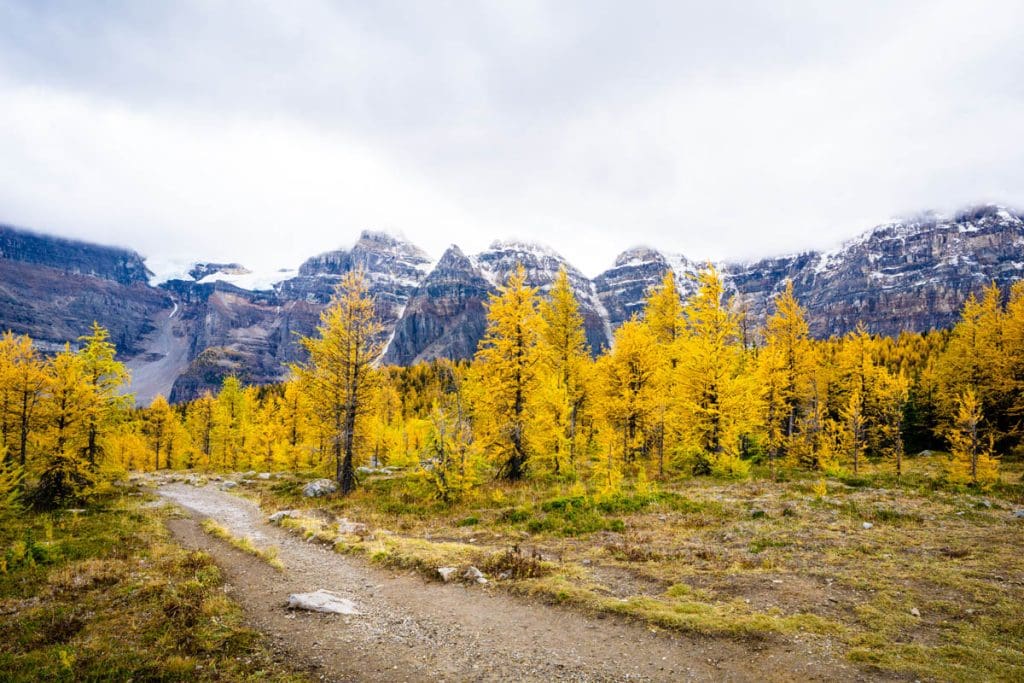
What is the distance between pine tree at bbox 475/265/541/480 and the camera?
81.1 ft

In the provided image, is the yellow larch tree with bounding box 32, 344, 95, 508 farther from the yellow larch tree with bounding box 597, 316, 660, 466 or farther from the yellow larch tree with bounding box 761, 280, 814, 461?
the yellow larch tree with bounding box 761, 280, 814, 461

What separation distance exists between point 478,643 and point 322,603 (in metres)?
4.03

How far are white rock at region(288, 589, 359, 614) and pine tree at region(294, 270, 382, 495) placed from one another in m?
17.0

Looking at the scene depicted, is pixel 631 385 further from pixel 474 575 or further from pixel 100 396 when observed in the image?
pixel 100 396

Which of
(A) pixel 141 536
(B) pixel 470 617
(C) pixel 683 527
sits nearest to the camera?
(B) pixel 470 617

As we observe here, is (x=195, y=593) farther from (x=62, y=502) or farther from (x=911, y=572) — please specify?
(x=62, y=502)

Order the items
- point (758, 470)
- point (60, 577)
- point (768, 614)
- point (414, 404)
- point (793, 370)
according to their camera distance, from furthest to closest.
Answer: point (414, 404)
point (793, 370)
point (758, 470)
point (60, 577)
point (768, 614)

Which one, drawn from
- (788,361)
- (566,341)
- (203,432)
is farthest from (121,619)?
(203,432)

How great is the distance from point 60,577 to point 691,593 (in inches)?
648

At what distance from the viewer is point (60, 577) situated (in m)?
12.0

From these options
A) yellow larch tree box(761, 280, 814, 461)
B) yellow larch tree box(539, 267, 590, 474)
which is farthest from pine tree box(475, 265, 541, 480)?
yellow larch tree box(761, 280, 814, 461)

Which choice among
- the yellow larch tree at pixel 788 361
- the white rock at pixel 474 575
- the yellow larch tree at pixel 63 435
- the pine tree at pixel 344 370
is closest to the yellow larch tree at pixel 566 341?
the pine tree at pixel 344 370

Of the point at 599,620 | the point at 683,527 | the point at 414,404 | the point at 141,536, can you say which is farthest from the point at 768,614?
the point at 414,404

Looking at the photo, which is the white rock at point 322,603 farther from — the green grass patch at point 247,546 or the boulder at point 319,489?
the boulder at point 319,489
